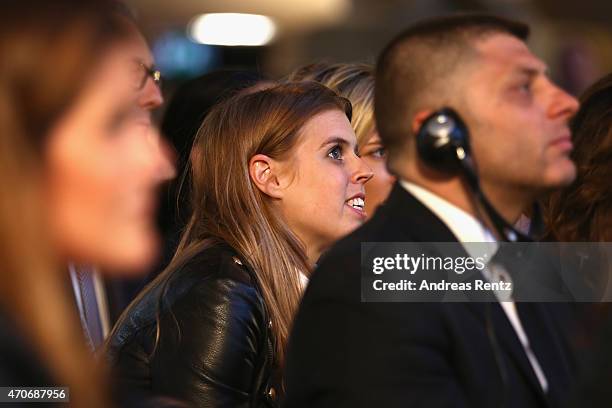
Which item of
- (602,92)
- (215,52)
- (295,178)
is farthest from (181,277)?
(215,52)

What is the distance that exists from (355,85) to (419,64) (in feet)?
4.98

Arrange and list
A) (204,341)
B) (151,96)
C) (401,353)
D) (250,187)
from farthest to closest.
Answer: (250,187) < (151,96) < (204,341) < (401,353)

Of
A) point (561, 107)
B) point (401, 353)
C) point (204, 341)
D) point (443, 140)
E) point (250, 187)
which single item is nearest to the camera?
point (401, 353)

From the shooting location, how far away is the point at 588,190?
2.97m

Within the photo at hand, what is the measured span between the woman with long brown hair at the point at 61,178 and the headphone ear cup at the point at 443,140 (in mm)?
746

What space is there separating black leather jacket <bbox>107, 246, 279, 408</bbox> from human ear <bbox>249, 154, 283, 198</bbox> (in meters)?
0.29

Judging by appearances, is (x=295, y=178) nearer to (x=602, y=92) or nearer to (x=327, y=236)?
(x=327, y=236)

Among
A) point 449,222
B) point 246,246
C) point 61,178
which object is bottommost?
point 246,246

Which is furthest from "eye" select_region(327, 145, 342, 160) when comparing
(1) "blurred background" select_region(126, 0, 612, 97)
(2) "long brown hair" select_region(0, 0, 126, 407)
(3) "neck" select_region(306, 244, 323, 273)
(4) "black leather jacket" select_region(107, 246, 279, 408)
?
(1) "blurred background" select_region(126, 0, 612, 97)

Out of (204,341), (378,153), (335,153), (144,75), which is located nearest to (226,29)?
(378,153)

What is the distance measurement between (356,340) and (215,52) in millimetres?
10153

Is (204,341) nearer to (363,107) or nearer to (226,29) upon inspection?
(363,107)

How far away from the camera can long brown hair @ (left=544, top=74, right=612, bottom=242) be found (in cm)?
292

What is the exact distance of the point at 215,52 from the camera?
11852mm
